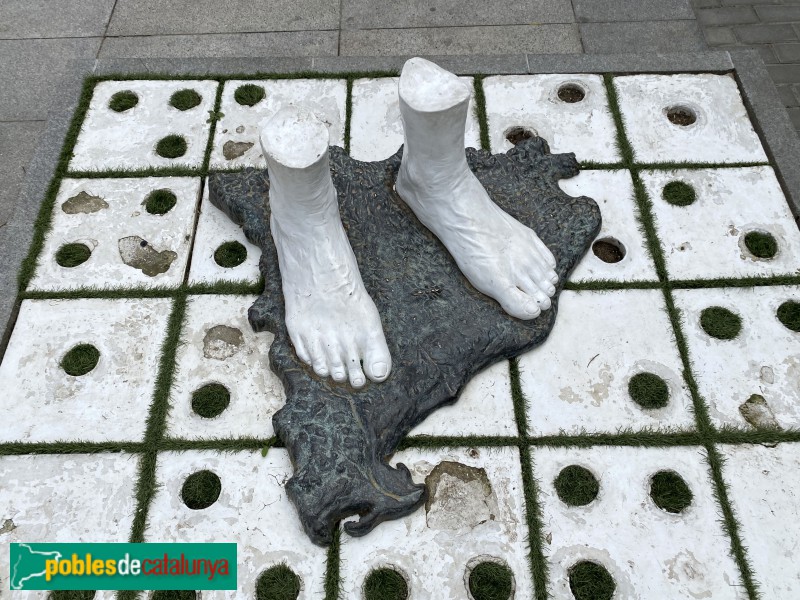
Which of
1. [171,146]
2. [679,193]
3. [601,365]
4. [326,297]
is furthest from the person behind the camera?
[171,146]

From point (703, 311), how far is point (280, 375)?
4.68ft

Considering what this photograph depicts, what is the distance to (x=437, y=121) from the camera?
6.48ft

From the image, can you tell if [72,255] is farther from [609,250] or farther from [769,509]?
[769,509]

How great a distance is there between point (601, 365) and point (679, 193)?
2.69 feet

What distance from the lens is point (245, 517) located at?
1995mm

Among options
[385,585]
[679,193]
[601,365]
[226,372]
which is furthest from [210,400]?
[679,193]

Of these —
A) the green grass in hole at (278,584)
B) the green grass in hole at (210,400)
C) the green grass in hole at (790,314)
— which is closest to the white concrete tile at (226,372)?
the green grass in hole at (210,400)

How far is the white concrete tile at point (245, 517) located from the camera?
193cm

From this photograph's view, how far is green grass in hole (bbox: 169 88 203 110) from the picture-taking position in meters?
2.90

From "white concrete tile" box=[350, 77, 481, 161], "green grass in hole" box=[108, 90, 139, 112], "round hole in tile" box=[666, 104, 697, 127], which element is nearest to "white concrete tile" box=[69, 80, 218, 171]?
"green grass in hole" box=[108, 90, 139, 112]

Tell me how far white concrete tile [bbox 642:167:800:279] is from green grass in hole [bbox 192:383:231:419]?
157 centimetres

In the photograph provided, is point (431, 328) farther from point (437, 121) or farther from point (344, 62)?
point (344, 62)

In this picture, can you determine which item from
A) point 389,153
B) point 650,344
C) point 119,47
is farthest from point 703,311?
point 119,47

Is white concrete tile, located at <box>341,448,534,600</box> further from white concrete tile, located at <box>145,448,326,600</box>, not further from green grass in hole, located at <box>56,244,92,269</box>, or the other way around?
green grass in hole, located at <box>56,244,92,269</box>
